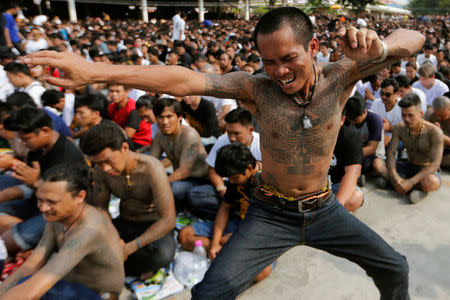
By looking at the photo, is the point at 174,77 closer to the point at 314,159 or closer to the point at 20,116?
the point at 314,159

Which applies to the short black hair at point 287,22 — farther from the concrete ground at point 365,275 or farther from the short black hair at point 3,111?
the short black hair at point 3,111

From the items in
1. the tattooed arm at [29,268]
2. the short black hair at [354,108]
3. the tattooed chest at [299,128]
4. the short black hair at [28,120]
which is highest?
the tattooed chest at [299,128]

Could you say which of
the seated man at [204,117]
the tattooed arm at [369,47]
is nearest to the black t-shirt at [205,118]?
the seated man at [204,117]

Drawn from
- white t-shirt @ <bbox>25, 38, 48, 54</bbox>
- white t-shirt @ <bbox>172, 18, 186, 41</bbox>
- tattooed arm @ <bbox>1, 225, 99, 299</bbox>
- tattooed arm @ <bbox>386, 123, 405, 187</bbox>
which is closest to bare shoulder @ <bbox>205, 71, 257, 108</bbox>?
tattooed arm @ <bbox>1, 225, 99, 299</bbox>

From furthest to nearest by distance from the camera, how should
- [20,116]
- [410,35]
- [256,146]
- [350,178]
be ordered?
[256,146]
[350,178]
[20,116]
[410,35]

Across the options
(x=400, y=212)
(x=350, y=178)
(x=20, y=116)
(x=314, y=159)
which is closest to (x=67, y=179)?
(x=20, y=116)

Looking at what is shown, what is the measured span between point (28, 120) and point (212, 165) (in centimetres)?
183

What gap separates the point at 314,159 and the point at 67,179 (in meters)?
1.56

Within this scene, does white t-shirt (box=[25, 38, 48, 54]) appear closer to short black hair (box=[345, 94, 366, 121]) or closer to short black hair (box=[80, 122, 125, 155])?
short black hair (box=[80, 122, 125, 155])

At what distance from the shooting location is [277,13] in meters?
1.70

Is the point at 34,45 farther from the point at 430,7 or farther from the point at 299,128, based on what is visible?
the point at 430,7

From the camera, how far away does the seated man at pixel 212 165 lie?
3.52m

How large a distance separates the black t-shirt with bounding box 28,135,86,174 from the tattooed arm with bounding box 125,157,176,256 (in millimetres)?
882

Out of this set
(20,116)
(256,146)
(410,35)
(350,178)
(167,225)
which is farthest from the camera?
(256,146)
